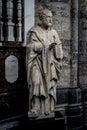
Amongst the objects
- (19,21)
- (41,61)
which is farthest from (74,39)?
(41,61)

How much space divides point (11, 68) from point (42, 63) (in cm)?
59

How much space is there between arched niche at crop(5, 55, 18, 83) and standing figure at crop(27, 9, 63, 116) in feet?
1.45

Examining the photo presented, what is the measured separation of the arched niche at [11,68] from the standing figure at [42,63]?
443 millimetres

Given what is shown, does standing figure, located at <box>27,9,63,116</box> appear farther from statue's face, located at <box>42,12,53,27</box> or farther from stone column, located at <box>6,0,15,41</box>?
stone column, located at <box>6,0,15,41</box>

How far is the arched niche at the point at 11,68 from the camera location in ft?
18.5

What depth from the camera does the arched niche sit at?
5.64 meters

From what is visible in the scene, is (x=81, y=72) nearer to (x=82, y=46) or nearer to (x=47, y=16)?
(x=82, y=46)

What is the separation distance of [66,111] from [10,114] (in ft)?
4.08

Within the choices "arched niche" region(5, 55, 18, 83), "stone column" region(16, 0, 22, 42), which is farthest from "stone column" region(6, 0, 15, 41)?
"arched niche" region(5, 55, 18, 83)

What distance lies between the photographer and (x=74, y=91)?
259 inches

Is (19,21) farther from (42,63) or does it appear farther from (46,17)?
(42,63)

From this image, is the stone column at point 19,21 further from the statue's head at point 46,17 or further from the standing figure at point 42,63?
the statue's head at point 46,17

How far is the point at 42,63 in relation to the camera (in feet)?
17.7

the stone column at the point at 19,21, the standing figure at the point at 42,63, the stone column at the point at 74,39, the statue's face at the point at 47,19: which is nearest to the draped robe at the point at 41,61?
the standing figure at the point at 42,63
